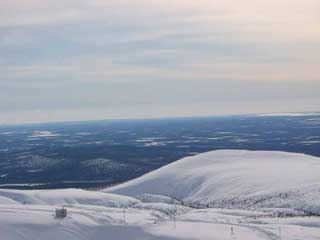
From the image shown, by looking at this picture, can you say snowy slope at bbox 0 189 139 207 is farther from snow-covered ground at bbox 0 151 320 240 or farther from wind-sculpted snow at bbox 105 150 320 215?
wind-sculpted snow at bbox 105 150 320 215

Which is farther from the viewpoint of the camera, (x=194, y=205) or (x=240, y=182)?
(x=240, y=182)

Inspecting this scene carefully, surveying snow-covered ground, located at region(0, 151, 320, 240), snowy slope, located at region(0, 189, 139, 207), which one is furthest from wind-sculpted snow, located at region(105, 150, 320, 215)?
snowy slope, located at region(0, 189, 139, 207)

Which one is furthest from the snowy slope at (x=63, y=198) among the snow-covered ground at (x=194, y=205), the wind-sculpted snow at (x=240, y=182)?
the wind-sculpted snow at (x=240, y=182)

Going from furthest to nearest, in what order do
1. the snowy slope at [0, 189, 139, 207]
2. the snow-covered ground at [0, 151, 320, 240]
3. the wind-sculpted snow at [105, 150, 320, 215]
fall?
1. the snowy slope at [0, 189, 139, 207]
2. the wind-sculpted snow at [105, 150, 320, 215]
3. the snow-covered ground at [0, 151, 320, 240]

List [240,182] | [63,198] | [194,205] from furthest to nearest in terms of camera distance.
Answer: [240,182] < [194,205] < [63,198]

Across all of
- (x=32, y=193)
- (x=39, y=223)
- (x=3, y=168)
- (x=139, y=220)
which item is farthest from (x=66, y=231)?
(x=3, y=168)

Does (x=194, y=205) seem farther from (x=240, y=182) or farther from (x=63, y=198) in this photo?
(x=63, y=198)

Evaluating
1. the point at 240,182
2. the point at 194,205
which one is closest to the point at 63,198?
the point at 194,205
